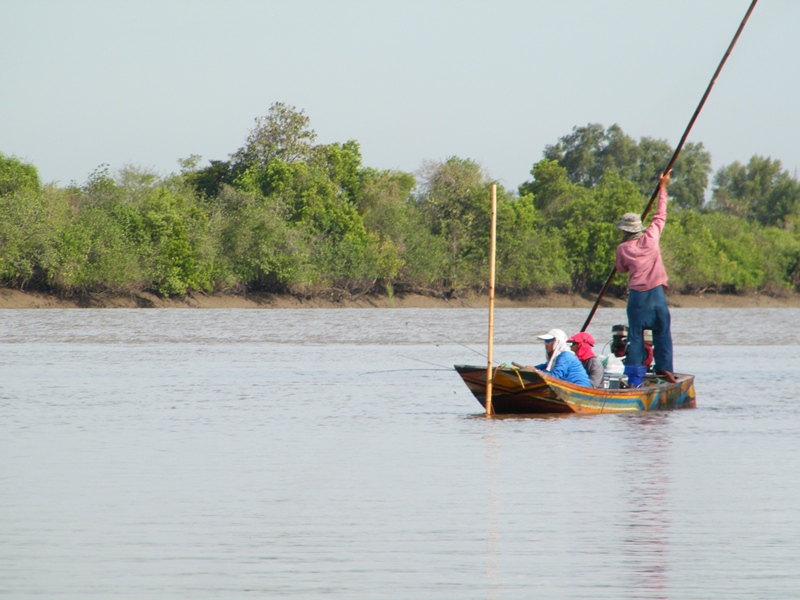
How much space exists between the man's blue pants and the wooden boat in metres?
0.45

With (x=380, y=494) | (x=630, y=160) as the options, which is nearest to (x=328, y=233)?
(x=630, y=160)

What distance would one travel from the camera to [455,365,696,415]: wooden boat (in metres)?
15.5

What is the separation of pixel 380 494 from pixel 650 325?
7543mm

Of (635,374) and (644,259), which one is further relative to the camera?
(635,374)

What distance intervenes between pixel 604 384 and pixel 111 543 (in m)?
10.0

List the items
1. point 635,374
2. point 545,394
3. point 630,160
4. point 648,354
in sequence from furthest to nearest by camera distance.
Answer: point 630,160 < point 648,354 < point 635,374 < point 545,394

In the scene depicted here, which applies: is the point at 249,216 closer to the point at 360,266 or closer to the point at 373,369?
the point at 360,266

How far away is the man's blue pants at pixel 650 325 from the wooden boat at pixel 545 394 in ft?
1.47

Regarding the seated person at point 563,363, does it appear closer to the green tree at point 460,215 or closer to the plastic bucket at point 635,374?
the plastic bucket at point 635,374

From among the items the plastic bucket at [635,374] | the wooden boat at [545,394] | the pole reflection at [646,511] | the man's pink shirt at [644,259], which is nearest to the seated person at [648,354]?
the plastic bucket at [635,374]

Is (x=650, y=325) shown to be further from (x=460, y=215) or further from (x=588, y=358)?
(x=460, y=215)

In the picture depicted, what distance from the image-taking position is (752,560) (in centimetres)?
754

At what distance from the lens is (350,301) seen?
84312 mm

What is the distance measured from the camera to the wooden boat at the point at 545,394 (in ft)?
51.0
